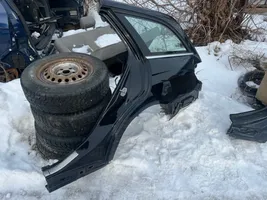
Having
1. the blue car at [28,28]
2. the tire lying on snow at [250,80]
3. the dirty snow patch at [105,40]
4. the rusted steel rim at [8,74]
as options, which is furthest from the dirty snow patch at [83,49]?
the tire lying on snow at [250,80]

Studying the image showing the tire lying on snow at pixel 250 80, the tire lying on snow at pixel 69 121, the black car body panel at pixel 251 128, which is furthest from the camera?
the tire lying on snow at pixel 250 80

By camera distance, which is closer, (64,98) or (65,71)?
(64,98)

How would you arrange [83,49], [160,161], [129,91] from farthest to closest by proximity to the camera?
[83,49], [160,161], [129,91]

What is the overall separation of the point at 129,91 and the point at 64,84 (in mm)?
567

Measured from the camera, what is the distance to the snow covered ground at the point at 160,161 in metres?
2.37

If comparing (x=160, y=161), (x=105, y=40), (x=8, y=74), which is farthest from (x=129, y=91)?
(x=8, y=74)

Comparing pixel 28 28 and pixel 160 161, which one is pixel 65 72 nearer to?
pixel 160 161

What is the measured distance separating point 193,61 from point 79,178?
1.67m

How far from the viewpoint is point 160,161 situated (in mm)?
2623

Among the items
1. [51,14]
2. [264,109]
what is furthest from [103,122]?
[51,14]

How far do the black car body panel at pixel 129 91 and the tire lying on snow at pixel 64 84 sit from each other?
0.19 metres

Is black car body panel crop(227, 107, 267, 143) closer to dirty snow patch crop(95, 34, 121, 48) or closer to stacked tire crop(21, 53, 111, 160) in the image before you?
stacked tire crop(21, 53, 111, 160)

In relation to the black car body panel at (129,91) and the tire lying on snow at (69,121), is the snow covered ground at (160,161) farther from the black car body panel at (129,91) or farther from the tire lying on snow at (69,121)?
the tire lying on snow at (69,121)

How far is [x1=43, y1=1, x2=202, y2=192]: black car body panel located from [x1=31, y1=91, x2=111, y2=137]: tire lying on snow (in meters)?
0.08
